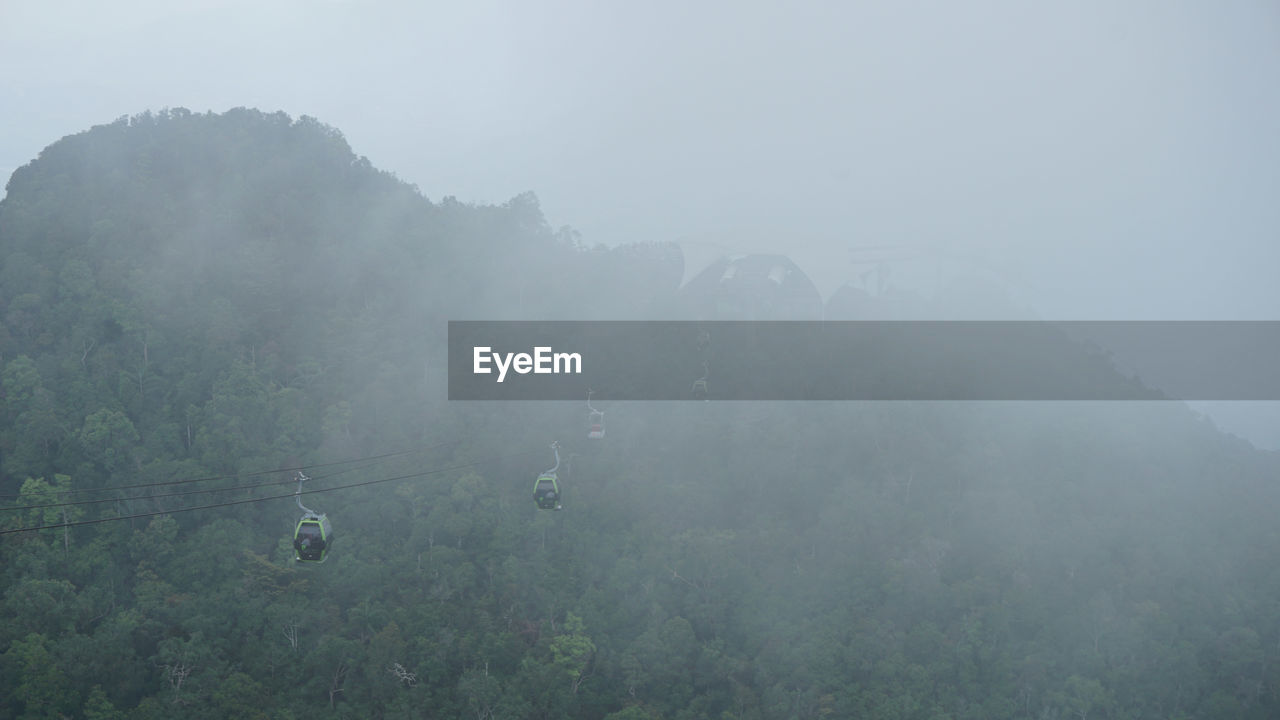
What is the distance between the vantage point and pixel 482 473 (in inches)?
1325

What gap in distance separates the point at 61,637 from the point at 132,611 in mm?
1826

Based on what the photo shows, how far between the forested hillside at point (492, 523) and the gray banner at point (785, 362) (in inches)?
44.1

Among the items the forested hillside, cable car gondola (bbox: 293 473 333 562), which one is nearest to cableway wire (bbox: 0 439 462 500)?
the forested hillside

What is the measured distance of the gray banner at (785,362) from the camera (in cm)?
3747

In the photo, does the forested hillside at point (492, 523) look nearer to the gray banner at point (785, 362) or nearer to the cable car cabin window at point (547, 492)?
the gray banner at point (785, 362)

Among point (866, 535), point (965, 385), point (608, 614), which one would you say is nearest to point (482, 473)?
point (608, 614)

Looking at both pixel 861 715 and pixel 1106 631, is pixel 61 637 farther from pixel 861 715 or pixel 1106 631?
pixel 1106 631

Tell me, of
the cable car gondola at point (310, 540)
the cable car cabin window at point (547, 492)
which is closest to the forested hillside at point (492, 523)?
the cable car cabin window at point (547, 492)

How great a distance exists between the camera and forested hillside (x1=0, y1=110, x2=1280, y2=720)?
87.2 feet

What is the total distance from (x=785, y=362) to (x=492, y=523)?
14.8 metres

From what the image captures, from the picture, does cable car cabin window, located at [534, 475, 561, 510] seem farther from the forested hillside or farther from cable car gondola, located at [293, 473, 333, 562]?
the forested hillside

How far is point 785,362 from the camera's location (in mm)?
38438

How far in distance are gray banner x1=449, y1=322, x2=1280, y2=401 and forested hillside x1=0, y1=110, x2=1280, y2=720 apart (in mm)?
1120

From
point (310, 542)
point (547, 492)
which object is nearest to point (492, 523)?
point (547, 492)
